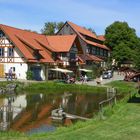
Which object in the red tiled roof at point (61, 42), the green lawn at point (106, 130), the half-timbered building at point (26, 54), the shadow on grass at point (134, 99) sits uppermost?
the red tiled roof at point (61, 42)

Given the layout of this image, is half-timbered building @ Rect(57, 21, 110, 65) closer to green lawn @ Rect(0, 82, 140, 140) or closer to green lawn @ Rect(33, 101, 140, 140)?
green lawn @ Rect(0, 82, 140, 140)

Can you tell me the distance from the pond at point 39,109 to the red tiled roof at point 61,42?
2032 cm

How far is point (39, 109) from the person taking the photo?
35.0 meters

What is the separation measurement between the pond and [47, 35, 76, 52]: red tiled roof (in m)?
20.3

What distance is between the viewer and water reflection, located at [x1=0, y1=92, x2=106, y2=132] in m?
26.7

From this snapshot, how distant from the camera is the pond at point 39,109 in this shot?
26156 millimetres

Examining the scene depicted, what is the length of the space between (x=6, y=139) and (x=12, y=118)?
438 inches

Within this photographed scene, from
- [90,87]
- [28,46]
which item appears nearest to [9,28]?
[28,46]

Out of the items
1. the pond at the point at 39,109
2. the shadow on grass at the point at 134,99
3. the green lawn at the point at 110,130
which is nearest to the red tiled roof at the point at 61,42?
the pond at the point at 39,109

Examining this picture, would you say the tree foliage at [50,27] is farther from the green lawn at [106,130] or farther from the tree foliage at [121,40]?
the green lawn at [106,130]

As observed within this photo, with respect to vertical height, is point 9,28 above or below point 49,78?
above

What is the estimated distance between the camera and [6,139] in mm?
17500

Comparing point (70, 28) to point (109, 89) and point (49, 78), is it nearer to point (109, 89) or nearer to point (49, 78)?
point (49, 78)

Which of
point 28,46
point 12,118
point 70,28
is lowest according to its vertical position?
point 12,118
